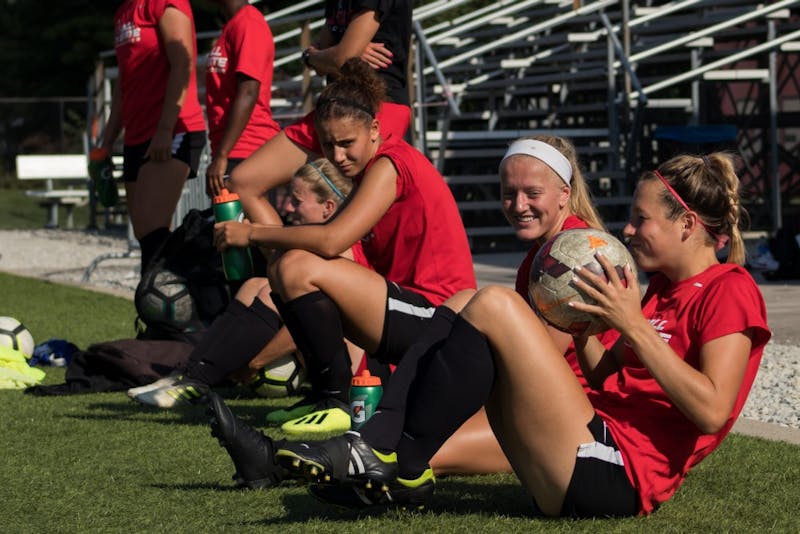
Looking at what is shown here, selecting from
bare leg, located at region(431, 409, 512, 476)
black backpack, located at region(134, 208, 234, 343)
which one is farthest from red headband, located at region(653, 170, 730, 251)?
black backpack, located at region(134, 208, 234, 343)

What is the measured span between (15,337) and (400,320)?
3590 mm

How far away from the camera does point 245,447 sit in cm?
449

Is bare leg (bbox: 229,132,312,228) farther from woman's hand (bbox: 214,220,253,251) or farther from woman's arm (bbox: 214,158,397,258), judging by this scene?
woman's arm (bbox: 214,158,397,258)

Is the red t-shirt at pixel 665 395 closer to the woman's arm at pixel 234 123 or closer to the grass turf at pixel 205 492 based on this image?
the grass turf at pixel 205 492

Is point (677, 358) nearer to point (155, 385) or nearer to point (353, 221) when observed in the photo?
point (353, 221)

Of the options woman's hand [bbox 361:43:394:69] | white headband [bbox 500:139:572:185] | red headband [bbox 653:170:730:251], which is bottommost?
red headband [bbox 653:170:730:251]

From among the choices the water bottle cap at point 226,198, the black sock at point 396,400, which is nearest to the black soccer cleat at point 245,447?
the black sock at point 396,400

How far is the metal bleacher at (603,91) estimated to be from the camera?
16.3 meters

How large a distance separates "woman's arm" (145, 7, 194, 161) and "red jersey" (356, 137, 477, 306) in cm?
246

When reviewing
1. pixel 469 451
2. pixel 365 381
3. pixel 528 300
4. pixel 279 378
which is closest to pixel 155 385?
pixel 279 378

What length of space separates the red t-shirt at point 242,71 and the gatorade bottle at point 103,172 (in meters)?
0.92

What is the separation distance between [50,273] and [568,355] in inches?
462

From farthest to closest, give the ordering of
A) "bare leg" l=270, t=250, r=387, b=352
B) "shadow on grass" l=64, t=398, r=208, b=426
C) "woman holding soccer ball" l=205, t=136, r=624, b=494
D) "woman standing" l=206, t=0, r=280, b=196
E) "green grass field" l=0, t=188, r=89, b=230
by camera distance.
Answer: "green grass field" l=0, t=188, r=89, b=230
"woman standing" l=206, t=0, r=280, b=196
"shadow on grass" l=64, t=398, r=208, b=426
"bare leg" l=270, t=250, r=387, b=352
"woman holding soccer ball" l=205, t=136, r=624, b=494

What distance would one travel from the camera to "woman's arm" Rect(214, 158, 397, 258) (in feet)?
16.8
